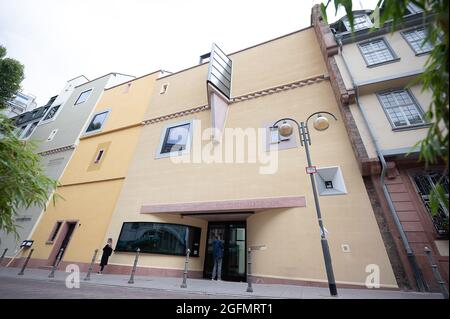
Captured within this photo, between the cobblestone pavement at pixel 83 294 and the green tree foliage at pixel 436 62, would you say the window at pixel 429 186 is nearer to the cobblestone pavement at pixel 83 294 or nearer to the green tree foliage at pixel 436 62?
the green tree foliage at pixel 436 62

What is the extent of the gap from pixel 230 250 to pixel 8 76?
2426cm

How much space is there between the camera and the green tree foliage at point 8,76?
17.9 metres

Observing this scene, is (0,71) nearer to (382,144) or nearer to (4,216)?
(4,216)

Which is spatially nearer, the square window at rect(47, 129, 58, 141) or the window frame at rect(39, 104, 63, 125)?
the square window at rect(47, 129, 58, 141)

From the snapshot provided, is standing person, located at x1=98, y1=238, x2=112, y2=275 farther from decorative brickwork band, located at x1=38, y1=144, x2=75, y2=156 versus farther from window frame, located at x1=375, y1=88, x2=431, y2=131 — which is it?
window frame, located at x1=375, y1=88, x2=431, y2=131

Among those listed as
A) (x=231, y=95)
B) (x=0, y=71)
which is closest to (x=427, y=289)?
(x=231, y=95)

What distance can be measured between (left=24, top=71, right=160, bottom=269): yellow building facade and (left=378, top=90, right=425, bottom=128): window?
14.7 metres

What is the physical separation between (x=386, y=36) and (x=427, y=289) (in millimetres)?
10530

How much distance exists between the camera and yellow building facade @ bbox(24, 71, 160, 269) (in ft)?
41.0

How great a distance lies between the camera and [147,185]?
40.6 ft

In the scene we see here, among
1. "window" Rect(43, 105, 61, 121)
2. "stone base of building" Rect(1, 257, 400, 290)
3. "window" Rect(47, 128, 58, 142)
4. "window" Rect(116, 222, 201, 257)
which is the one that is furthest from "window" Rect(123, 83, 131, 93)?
"stone base of building" Rect(1, 257, 400, 290)

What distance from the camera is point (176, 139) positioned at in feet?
44.5

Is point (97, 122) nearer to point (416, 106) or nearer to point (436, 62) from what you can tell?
point (436, 62)
